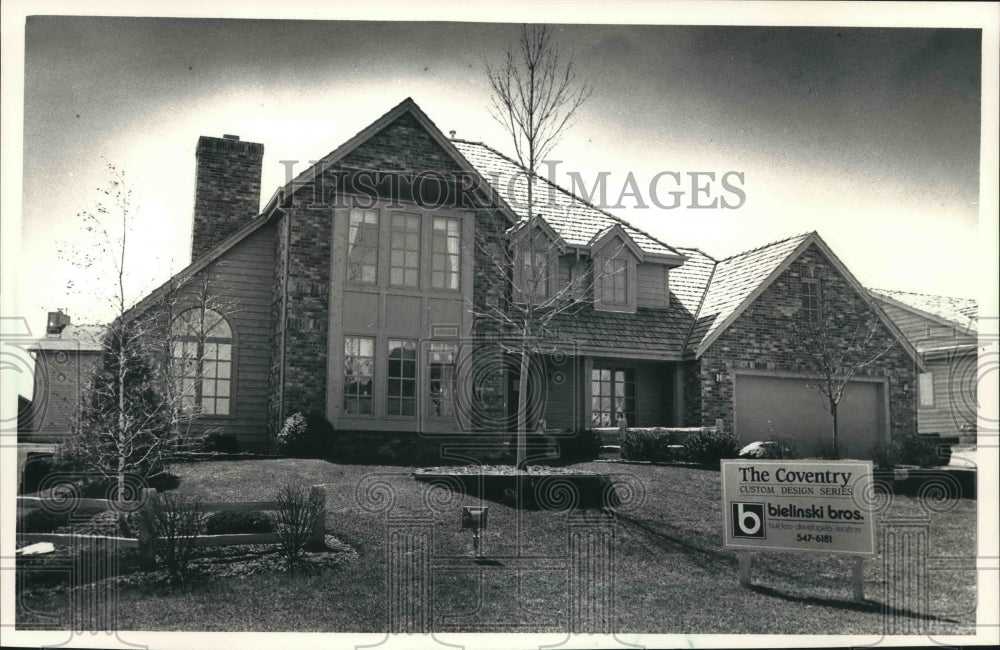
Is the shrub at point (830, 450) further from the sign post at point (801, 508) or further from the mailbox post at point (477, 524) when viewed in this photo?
the mailbox post at point (477, 524)

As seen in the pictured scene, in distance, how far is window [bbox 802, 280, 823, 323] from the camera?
72.9ft

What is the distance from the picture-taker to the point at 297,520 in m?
12.7

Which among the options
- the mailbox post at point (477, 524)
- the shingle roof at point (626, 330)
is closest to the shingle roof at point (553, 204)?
the shingle roof at point (626, 330)

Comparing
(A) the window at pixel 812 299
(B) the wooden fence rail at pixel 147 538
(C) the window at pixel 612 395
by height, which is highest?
(A) the window at pixel 812 299

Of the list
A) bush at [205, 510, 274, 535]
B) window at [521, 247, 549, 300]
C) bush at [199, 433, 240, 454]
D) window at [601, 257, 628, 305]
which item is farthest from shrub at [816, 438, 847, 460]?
bush at [205, 510, 274, 535]

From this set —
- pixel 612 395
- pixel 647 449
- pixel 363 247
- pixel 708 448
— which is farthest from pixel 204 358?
pixel 708 448

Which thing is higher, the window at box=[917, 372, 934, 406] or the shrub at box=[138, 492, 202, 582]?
the window at box=[917, 372, 934, 406]

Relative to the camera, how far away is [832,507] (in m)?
11.7

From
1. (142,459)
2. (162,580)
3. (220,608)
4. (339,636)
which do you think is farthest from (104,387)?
(339,636)

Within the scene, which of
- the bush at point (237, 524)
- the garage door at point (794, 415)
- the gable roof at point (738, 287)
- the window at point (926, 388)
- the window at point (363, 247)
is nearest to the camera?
the bush at point (237, 524)

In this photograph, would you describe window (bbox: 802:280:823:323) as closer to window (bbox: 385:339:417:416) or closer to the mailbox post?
window (bbox: 385:339:417:416)

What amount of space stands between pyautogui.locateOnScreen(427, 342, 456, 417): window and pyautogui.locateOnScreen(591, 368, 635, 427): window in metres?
3.87

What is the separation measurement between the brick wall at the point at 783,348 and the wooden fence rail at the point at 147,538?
10686 millimetres

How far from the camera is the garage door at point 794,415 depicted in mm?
21641
